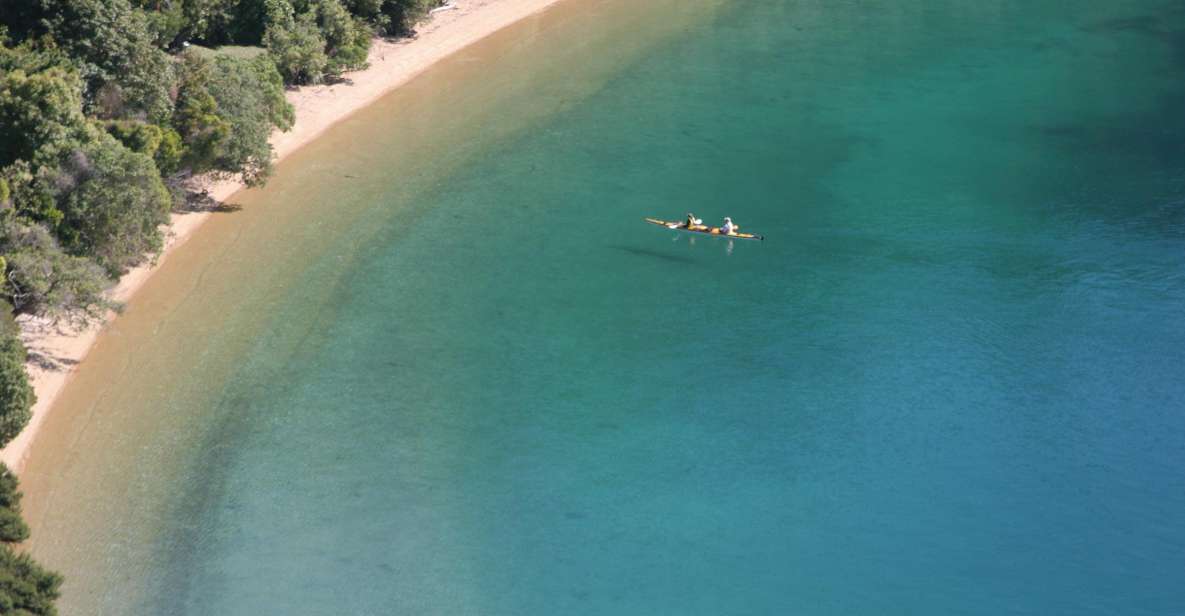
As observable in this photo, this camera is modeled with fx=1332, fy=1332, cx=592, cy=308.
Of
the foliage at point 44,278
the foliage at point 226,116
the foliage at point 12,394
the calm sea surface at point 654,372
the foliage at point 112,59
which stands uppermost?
the foliage at point 112,59

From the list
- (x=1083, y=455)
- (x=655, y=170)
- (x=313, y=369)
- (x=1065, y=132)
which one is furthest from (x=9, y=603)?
(x=1065, y=132)

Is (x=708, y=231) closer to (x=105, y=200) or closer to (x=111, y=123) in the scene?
(x=105, y=200)

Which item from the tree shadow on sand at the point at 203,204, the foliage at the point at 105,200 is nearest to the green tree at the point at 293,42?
the tree shadow on sand at the point at 203,204

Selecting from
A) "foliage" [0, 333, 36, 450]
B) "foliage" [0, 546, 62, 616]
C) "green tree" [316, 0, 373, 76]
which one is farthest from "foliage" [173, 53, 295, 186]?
"foliage" [0, 546, 62, 616]

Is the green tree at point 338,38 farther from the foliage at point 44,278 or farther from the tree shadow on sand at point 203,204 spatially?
the foliage at point 44,278

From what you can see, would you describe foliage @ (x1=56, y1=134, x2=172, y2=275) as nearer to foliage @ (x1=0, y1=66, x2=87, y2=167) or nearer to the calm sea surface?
foliage @ (x1=0, y1=66, x2=87, y2=167)

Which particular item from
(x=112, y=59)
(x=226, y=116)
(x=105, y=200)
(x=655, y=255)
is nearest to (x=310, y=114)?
(x=226, y=116)

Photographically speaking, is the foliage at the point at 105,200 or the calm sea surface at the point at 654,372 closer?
the calm sea surface at the point at 654,372
